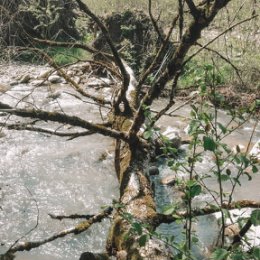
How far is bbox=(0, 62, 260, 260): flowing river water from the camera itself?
386cm

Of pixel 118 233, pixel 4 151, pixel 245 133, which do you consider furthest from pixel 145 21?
pixel 118 233

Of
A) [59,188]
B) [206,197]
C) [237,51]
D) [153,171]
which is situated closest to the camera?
[206,197]

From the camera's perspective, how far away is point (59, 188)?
4891mm

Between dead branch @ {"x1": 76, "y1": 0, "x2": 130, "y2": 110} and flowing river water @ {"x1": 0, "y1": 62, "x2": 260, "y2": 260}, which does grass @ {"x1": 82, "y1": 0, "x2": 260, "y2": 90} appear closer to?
flowing river water @ {"x1": 0, "y1": 62, "x2": 260, "y2": 260}

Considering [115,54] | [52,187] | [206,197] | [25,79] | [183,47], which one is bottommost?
[52,187]

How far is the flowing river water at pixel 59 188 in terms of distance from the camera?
3.86 m

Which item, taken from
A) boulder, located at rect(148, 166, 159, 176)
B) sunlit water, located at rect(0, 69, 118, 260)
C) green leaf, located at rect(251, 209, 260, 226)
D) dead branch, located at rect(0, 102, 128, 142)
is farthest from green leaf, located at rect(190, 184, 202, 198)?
boulder, located at rect(148, 166, 159, 176)

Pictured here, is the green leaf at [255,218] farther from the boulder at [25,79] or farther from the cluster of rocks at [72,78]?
the boulder at [25,79]

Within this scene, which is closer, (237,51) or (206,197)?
(206,197)

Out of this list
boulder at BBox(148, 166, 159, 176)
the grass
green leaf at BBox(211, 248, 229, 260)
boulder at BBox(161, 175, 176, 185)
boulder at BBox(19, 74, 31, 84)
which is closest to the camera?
green leaf at BBox(211, 248, 229, 260)

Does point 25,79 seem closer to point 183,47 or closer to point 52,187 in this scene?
point 52,187

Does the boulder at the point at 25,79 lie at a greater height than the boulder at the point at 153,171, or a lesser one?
greater

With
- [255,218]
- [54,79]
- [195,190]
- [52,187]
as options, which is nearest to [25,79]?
[54,79]

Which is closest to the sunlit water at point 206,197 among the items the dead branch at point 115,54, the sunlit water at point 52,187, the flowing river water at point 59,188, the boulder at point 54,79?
the flowing river water at point 59,188
